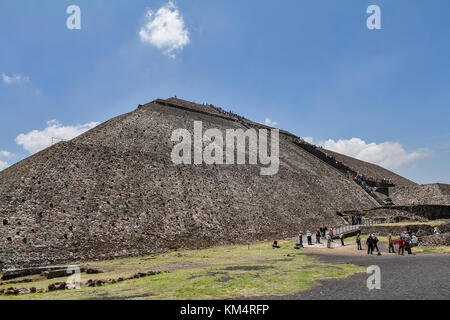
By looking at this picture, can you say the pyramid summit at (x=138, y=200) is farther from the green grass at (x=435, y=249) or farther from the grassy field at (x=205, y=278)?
the green grass at (x=435, y=249)

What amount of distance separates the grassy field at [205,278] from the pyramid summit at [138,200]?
2572 millimetres

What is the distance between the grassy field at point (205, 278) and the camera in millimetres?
10395

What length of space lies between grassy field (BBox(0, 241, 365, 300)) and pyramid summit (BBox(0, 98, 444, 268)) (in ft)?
8.44

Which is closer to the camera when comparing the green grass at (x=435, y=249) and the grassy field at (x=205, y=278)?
the grassy field at (x=205, y=278)

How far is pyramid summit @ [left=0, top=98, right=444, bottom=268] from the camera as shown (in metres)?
19.1

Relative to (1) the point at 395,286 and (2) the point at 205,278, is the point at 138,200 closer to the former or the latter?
(2) the point at 205,278

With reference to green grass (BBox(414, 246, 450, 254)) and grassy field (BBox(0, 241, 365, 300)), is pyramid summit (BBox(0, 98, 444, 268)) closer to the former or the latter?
grassy field (BBox(0, 241, 365, 300))

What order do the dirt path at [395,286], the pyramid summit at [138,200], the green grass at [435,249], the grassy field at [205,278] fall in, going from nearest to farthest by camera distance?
1. the dirt path at [395,286]
2. the grassy field at [205,278]
3. the pyramid summit at [138,200]
4. the green grass at [435,249]

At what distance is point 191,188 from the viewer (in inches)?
1163

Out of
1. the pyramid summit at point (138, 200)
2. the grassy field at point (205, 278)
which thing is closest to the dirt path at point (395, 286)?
the grassy field at point (205, 278)

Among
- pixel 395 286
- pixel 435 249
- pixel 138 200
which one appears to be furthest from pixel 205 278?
pixel 435 249

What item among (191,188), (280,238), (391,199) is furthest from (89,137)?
(391,199)

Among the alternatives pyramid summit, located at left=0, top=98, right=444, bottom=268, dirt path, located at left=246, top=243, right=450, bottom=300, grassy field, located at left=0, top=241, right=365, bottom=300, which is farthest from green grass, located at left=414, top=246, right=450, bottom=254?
pyramid summit, located at left=0, top=98, right=444, bottom=268

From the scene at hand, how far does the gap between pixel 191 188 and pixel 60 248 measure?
13129 mm
